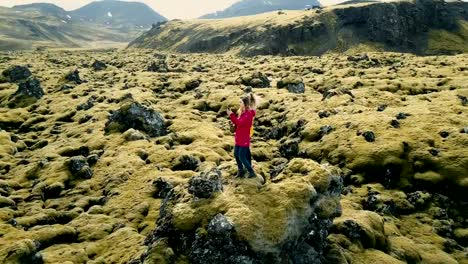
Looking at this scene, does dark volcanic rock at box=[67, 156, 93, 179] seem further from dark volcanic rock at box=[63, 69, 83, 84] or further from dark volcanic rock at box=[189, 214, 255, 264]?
dark volcanic rock at box=[63, 69, 83, 84]

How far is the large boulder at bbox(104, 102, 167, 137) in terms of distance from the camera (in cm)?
7750

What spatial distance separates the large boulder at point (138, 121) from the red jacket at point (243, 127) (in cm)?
4949

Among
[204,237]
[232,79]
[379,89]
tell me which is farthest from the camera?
[232,79]

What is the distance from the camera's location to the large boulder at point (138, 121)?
77.5m

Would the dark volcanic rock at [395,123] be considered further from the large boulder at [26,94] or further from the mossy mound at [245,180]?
the large boulder at [26,94]

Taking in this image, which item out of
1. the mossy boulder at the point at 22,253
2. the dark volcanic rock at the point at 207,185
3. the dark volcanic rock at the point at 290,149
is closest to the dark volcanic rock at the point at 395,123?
the dark volcanic rock at the point at 290,149

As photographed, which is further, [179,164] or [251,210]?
[179,164]

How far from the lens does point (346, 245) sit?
39.2 metres

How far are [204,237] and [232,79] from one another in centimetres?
10411

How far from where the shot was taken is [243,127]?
29.1 meters

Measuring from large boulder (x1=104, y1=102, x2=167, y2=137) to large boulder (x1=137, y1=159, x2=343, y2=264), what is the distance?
45.6 meters

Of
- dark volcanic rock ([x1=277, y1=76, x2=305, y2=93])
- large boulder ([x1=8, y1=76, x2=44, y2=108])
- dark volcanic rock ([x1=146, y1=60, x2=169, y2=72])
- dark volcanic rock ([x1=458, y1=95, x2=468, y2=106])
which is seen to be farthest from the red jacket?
dark volcanic rock ([x1=146, y1=60, x2=169, y2=72])

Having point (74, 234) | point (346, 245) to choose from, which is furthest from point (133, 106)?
point (346, 245)

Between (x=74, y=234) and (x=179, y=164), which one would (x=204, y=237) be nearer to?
(x=74, y=234)
